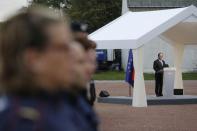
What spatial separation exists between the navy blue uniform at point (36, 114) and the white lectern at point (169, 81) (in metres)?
20.0

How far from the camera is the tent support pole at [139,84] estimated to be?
A: 20266 millimetres

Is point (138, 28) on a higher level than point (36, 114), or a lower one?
lower

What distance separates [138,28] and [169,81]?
A: 248cm

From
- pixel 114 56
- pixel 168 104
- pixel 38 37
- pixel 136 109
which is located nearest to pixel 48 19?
pixel 38 37

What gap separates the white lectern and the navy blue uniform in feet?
65.6

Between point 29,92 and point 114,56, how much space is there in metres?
52.8

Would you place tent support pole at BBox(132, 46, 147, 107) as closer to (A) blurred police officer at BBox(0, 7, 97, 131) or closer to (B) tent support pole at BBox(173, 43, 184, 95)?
(B) tent support pole at BBox(173, 43, 184, 95)

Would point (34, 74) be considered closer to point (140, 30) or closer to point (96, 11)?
point (140, 30)

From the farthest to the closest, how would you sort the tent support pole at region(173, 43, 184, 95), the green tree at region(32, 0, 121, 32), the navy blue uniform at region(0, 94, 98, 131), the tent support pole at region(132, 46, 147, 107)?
the green tree at region(32, 0, 121, 32) < the tent support pole at region(173, 43, 184, 95) < the tent support pole at region(132, 46, 147, 107) < the navy blue uniform at region(0, 94, 98, 131)

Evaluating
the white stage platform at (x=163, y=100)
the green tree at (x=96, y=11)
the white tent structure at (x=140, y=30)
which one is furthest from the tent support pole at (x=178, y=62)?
the green tree at (x=96, y=11)

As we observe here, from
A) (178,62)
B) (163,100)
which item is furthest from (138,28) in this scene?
(178,62)

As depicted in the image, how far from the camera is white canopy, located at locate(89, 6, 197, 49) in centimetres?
1973

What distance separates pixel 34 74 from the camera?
87.0 inches

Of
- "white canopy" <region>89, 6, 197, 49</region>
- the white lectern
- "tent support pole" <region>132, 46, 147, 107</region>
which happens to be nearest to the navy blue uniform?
"white canopy" <region>89, 6, 197, 49</region>
